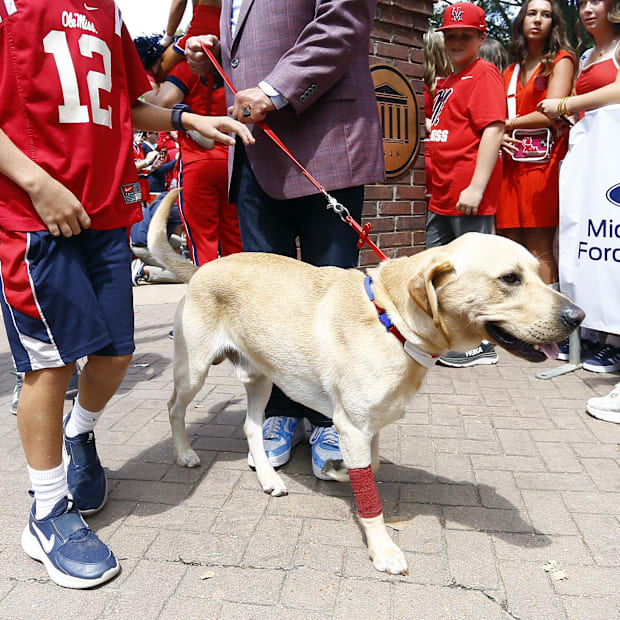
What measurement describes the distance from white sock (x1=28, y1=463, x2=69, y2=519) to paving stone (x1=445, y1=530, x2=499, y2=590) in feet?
5.29

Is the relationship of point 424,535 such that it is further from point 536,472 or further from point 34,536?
point 34,536

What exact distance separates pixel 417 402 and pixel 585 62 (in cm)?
309

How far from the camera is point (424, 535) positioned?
7.94 ft

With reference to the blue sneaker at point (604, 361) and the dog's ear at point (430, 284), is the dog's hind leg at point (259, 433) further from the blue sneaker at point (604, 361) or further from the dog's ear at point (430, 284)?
the blue sneaker at point (604, 361)

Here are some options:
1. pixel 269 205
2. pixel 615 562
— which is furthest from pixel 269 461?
pixel 615 562

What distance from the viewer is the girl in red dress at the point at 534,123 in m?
4.55

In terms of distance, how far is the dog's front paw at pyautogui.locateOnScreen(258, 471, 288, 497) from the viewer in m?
2.76

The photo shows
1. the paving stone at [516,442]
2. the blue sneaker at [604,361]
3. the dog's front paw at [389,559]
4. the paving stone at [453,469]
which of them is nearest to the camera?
the dog's front paw at [389,559]

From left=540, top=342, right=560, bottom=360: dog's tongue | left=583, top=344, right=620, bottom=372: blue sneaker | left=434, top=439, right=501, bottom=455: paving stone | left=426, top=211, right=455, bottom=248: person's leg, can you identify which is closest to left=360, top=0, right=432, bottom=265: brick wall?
left=426, top=211, right=455, bottom=248: person's leg

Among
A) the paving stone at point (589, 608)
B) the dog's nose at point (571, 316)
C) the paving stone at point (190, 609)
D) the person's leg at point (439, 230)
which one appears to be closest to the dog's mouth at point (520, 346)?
the dog's nose at point (571, 316)

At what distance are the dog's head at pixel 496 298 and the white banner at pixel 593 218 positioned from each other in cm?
239

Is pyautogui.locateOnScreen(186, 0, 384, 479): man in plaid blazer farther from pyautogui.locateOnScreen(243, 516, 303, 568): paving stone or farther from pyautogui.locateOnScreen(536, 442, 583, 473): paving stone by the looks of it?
pyautogui.locateOnScreen(536, 442, 583, 473): paving stone

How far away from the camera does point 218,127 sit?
2.59 metres

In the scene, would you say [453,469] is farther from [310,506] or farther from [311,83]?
[311,83]
